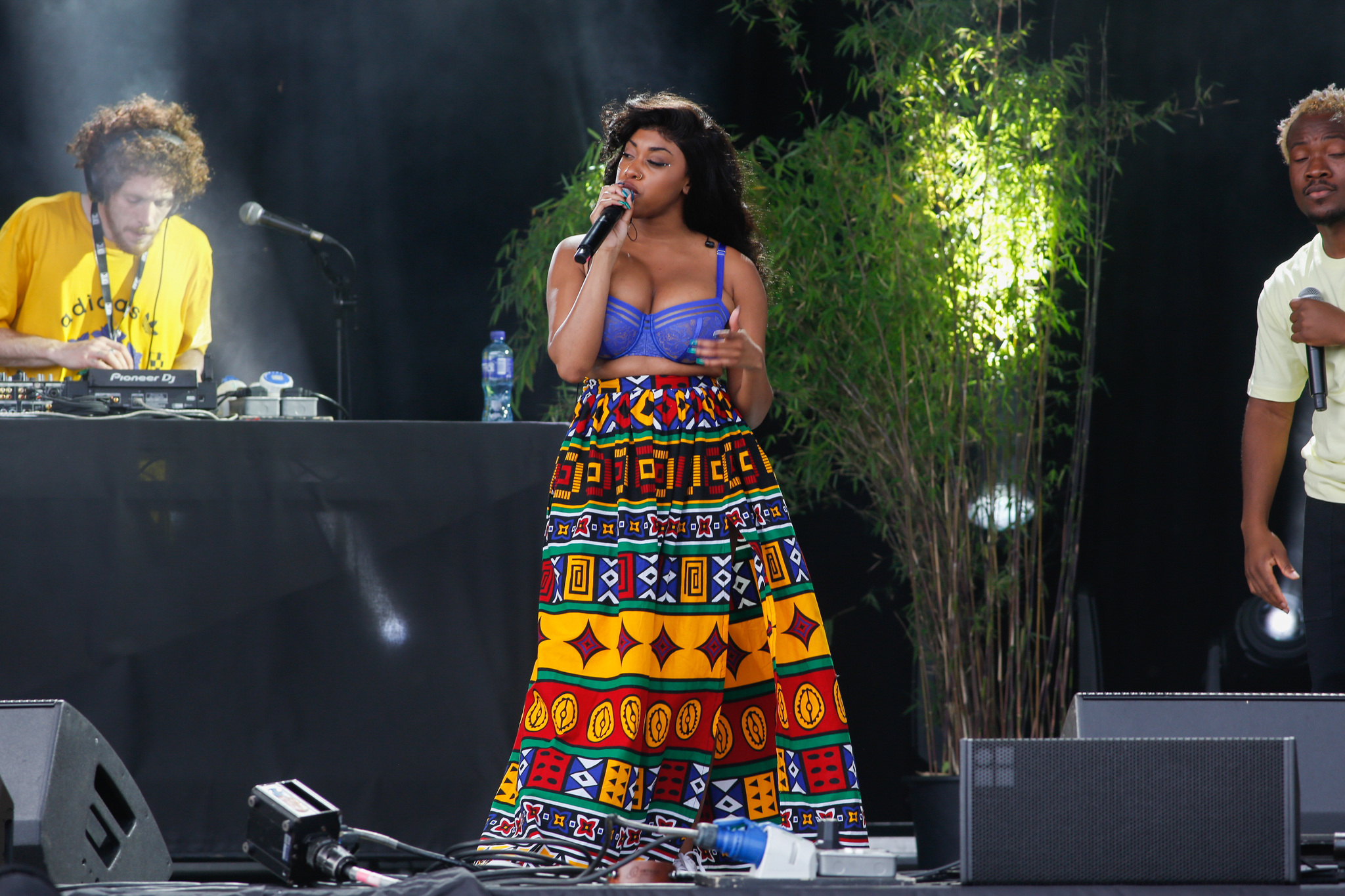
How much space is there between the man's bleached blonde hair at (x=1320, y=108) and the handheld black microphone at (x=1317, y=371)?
0.28 metres

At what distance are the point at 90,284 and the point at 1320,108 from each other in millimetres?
3105

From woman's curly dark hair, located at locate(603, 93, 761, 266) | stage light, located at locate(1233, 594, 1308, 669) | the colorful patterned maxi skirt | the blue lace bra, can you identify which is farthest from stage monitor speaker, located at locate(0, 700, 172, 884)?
stage light, located at locate(1233, 594, 1308, 669)

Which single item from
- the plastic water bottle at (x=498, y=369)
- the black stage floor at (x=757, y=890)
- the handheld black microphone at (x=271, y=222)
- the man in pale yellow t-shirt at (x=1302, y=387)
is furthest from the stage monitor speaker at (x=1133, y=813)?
the handheld black microphone at (x=271, y=222)

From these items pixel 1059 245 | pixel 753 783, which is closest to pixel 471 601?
pixel 753 783

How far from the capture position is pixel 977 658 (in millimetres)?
3137

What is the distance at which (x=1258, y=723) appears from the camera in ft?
4.35

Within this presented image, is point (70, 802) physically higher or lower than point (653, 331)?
lower

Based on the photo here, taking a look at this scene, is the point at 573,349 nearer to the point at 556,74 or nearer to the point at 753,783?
the point at 753,783

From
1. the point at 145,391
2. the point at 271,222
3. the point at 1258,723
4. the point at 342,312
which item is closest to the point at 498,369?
the point at 342,312

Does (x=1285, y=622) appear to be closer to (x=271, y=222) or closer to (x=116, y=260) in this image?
(x=271, y=222)

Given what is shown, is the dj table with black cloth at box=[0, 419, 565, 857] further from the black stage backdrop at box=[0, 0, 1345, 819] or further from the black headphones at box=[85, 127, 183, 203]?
the black headphones at box=[85, 127, 183, 203]

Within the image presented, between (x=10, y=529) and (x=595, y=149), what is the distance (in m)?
1.92

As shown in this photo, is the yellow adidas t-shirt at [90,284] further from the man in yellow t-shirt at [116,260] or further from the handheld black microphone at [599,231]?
the handheld black microphone at [599,231]

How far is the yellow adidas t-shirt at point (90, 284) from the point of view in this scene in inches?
131
